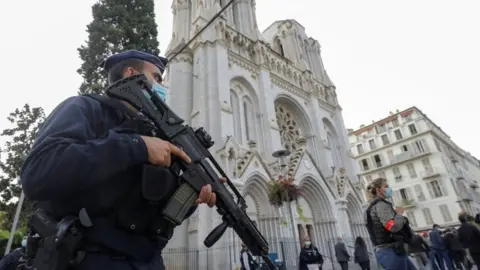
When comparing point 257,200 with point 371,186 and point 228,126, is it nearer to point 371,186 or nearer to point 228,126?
point 228,126

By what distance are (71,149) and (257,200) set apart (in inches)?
537

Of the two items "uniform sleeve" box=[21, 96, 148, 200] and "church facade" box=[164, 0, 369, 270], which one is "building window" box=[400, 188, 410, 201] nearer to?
"church facade" box=[164, 0, 369, 270]

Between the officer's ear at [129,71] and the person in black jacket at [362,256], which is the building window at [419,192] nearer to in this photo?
the person in black jacket at [362,256]

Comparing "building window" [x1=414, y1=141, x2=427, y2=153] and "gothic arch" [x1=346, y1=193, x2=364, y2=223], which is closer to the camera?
"gothic arch" [x1=346, y1=193, x2=364, y2=223]

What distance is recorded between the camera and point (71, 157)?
1.20 m

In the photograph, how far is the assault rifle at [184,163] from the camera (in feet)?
5.26

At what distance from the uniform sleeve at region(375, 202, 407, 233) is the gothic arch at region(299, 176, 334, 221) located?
1280 centimetres

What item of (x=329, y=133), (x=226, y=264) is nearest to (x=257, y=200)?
(x=226, y=264)

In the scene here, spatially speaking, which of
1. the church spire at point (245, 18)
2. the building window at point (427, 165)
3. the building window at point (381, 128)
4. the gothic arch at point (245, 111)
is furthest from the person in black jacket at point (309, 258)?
the building window at point (381, 128)

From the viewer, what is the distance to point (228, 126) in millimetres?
14242

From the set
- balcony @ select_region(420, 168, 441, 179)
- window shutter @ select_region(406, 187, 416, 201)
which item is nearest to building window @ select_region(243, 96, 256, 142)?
window shutter @ select_region(406, 187, 416, 201)

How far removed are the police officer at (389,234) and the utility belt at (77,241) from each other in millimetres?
3457

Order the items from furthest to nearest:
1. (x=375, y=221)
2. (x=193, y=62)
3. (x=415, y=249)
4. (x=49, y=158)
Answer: (x=193, y=62) → (x=415, y=249) → (x=375, y=221) → (x=49, y=158)

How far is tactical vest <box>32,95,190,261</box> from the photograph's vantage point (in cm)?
128
